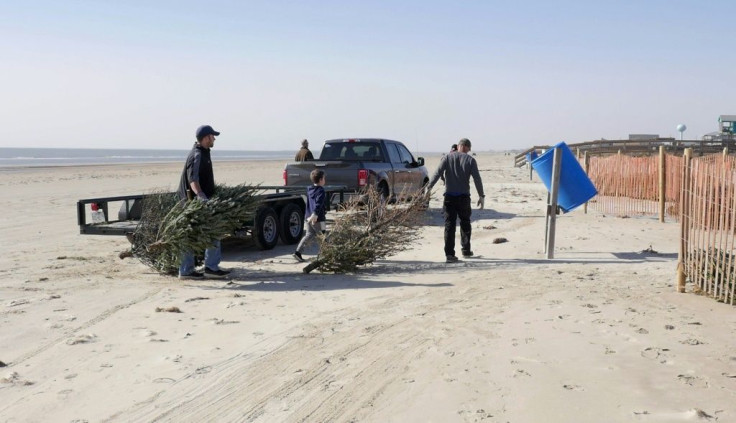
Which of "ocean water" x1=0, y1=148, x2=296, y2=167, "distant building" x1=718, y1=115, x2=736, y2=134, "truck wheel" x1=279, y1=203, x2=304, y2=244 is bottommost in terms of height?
"truck wheel" x1=279, y1=203, x2=304, y2=244

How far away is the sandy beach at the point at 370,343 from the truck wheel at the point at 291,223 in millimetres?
1509

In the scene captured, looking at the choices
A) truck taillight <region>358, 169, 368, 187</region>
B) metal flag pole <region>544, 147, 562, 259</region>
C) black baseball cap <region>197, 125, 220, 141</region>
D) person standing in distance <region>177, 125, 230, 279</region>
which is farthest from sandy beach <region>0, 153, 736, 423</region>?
truck taillight <region>358, 169, 368, 187</region>

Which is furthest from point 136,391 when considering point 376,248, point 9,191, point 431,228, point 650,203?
point 9,191

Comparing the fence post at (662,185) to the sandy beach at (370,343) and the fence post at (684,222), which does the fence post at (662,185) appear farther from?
the fence post at (684,222)

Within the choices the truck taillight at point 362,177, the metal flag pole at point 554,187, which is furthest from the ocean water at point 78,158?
the metal flag pole at point 554,187

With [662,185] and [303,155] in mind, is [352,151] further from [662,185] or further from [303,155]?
[662,185]

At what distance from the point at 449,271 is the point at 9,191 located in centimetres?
2138

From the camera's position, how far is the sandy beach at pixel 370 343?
15.5 ft

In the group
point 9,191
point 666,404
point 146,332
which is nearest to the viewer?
point 666,404

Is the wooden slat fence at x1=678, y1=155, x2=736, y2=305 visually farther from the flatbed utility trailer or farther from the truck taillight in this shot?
the truck taillight

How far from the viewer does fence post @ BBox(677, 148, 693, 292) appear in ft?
26.8

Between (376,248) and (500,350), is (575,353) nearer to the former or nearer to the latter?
(500,350)

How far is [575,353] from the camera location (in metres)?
5.76

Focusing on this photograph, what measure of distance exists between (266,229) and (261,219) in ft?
0.98
